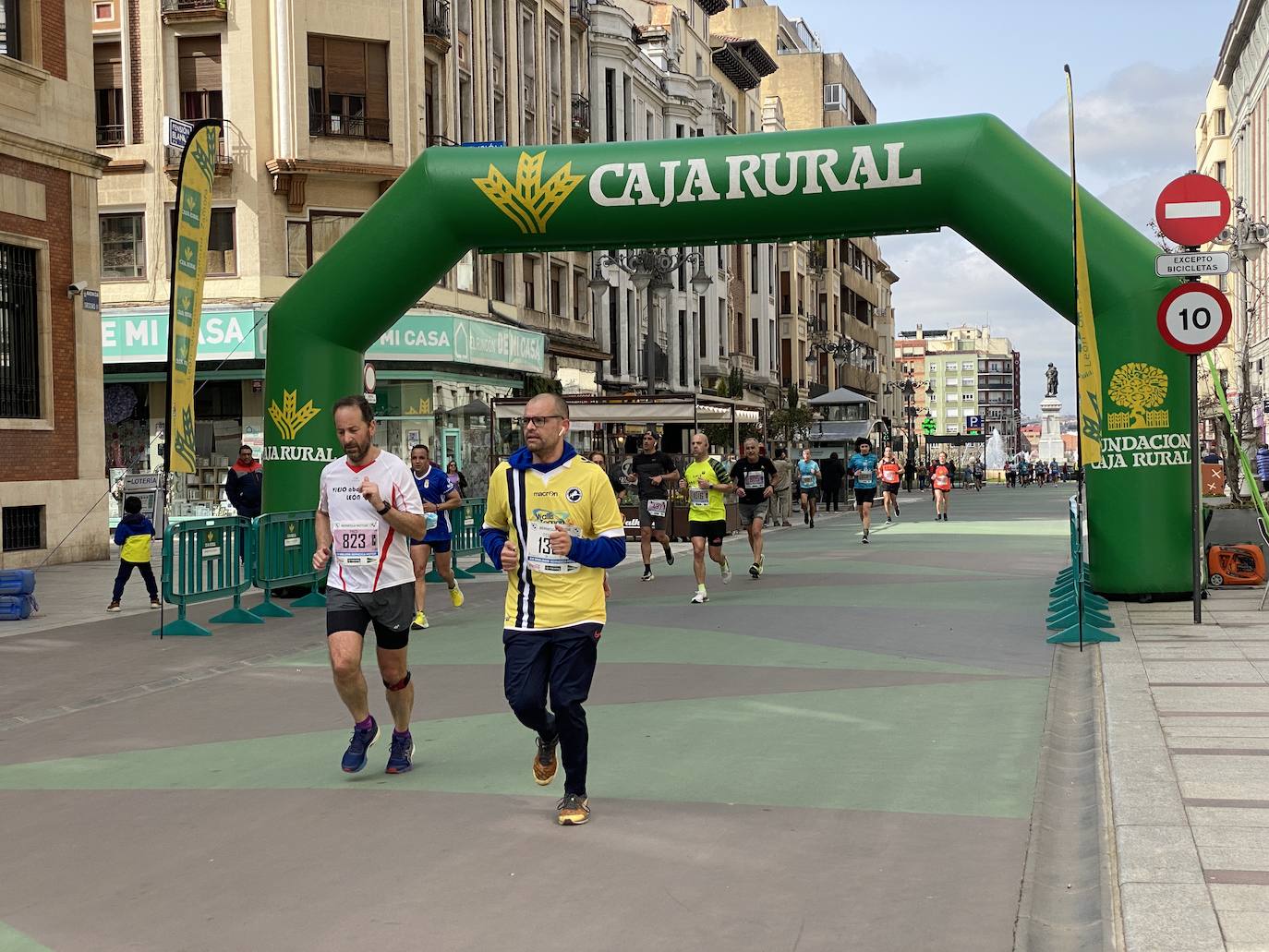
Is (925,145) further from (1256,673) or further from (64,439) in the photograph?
(64,439)

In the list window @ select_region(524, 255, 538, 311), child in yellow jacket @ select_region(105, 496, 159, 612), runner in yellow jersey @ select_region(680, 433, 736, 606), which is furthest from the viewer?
window @ select_region(524, 255, 538, 311)

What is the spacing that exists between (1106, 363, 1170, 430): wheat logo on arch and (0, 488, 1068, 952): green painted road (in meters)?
2.50

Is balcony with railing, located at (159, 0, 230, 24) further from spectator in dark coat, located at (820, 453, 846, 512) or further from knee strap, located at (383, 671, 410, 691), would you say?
knee strap, located at (383, 671, 410, 691)

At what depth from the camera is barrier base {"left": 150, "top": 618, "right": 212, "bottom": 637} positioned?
1305 cm

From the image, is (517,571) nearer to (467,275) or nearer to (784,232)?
(784,232)

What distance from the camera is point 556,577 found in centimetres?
627

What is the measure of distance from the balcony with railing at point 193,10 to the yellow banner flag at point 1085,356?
21.7m

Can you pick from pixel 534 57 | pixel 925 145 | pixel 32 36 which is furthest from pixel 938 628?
pixel 534 57

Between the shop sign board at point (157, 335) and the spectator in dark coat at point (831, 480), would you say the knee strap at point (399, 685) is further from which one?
the spectator in dark coat at point (831, 480)

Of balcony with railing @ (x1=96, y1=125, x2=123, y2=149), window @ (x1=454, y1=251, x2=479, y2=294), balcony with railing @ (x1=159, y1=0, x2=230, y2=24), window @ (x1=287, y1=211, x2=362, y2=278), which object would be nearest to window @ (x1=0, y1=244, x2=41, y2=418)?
window @ (x1=287, y1=211, x2=362, y2=278)

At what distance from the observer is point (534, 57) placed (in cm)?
4091

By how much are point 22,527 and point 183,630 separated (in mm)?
8845

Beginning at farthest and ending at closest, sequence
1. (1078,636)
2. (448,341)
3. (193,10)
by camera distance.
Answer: (448,341) → (193,10) → (1078,636)

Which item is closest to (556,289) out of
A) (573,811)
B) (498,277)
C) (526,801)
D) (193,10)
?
(498,277)
